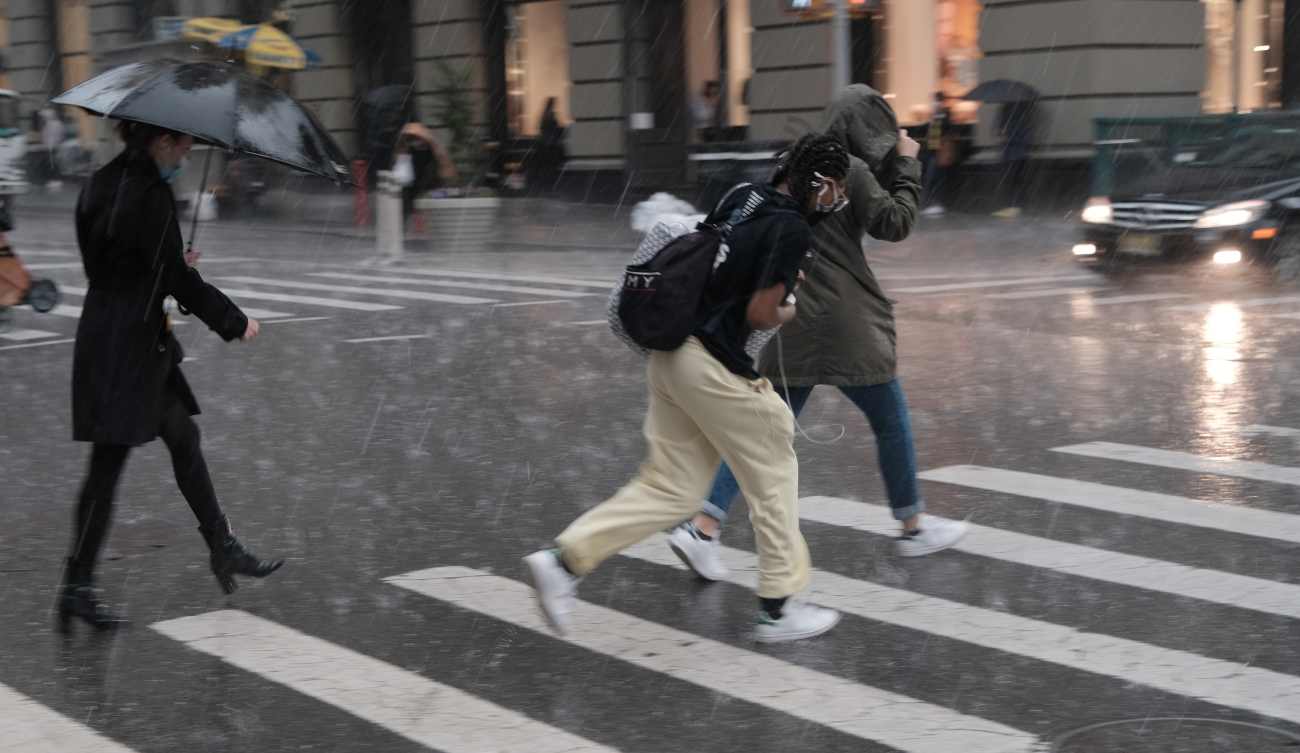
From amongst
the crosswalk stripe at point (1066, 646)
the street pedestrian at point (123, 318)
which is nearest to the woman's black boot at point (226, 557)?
the street pedestrian at point (123, 318)

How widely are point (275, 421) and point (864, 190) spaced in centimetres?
470

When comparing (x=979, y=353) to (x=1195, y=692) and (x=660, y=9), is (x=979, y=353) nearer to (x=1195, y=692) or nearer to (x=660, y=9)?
(x=1195, y=692)

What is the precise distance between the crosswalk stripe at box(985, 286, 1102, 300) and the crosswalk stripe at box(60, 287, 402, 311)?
217 inches

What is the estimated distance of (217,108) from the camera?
537cm

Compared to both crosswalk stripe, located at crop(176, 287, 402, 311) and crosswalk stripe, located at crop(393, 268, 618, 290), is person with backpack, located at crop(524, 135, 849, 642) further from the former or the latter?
crosswalk stripe, located at crop(393, 268, 618, 290)

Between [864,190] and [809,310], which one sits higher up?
[864,190]

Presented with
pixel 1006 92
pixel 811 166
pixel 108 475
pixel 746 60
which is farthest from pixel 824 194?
pixel 746 60

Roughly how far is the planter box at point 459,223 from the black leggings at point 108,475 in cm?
1708

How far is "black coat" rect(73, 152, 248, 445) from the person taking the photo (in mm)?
5340

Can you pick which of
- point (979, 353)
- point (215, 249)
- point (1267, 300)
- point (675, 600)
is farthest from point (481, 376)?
point (215, 249)

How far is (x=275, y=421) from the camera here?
957 centimetres

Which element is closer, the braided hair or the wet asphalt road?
the wet asphalt road

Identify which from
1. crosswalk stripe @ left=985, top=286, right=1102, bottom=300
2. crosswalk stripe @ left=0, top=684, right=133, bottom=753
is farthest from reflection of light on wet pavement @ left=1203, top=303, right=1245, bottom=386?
crosswalk stripe @ left=0, top=684, right=133, bottom=753

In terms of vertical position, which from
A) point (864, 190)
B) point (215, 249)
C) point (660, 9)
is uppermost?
point (660, 9)
